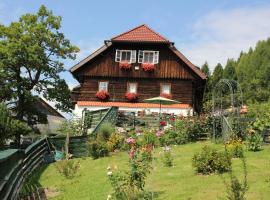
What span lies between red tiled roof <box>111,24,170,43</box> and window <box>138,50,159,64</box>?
3.47ft

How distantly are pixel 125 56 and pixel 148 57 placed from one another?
1872 mm

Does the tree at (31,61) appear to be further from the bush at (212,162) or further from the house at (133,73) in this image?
the bush at (212,162)

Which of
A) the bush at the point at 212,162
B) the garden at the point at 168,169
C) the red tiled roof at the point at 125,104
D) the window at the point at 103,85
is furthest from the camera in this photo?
the window at the point at 103,85

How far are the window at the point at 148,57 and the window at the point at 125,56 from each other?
0.56m

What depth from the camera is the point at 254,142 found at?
16.1m

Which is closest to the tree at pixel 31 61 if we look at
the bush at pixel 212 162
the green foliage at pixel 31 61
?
the green foliage at pixel 31 61

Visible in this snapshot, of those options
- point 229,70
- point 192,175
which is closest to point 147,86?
point 192,175

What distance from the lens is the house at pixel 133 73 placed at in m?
37.1

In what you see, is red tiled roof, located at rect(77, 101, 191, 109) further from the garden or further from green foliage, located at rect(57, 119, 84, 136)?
the garden

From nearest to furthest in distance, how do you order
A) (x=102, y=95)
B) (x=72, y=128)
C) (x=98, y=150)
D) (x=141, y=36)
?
(x=98, y=150), (x=72, y=128), (x=102, y=95), (x=141, y=36)

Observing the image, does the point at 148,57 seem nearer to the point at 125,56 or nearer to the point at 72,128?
the point at 125,56

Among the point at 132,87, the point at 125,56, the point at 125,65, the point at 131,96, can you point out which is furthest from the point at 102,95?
the point at 125,56

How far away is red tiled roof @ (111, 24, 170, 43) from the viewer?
36938 millimetres

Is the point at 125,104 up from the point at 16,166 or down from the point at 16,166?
up
